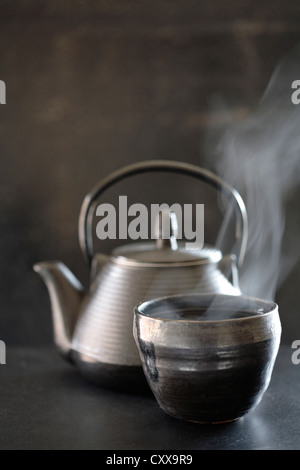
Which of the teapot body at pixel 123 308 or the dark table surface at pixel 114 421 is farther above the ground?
the teapot body at pixel 123 308

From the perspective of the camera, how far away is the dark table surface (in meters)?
0.80

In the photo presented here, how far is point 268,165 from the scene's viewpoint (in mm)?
1439

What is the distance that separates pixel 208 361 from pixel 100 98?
826mm

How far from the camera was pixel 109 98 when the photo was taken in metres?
1.44

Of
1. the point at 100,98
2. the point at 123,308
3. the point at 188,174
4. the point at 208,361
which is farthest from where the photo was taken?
the point at 100,98

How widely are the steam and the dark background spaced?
30 millimetres

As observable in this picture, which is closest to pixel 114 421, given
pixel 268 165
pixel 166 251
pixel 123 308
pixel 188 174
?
pixel 123 308

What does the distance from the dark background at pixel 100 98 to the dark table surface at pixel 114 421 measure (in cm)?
45

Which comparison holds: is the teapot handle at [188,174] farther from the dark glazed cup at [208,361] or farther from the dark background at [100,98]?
the dark background at [100,98]

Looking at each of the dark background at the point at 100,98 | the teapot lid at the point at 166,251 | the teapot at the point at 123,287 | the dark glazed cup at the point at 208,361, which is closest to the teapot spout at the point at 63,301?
the teapot at the point at 123,287

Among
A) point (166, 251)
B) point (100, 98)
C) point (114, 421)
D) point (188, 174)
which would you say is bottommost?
point (114, 421)

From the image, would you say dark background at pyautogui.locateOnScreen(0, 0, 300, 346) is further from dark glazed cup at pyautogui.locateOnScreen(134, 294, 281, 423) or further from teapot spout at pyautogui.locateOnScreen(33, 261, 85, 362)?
dark glazed cup at pyautogui.locateOnScreen(134, 294, 281, 423)

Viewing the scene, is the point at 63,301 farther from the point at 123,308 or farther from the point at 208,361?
the point at 208,361

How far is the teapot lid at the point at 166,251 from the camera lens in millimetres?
1003
